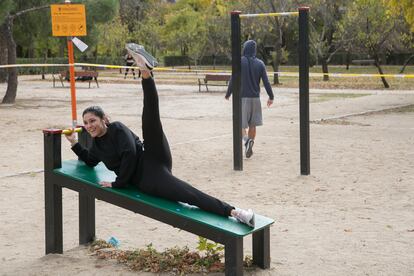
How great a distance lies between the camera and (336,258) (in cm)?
519

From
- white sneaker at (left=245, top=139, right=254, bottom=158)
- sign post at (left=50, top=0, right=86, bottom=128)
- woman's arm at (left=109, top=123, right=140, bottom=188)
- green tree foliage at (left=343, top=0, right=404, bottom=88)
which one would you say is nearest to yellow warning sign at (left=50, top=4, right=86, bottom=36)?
sign post at (left=50, top=0, right=86, bottom=128)

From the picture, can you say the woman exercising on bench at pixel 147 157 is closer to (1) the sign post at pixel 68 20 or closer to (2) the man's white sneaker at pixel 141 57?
(2) the man's white sneaker at pixel 141 57

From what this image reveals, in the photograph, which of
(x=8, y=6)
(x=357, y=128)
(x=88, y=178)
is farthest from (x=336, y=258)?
(x=8, y=6)

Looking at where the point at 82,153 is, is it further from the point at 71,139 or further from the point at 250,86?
the point at 250,86

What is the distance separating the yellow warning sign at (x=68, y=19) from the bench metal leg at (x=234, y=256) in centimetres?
890

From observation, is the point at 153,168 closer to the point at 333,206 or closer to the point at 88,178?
the point at 88,178

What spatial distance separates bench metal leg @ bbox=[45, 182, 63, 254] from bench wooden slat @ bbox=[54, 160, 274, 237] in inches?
6.5

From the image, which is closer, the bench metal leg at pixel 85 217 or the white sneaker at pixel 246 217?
the white sneaker at pixel 246 217

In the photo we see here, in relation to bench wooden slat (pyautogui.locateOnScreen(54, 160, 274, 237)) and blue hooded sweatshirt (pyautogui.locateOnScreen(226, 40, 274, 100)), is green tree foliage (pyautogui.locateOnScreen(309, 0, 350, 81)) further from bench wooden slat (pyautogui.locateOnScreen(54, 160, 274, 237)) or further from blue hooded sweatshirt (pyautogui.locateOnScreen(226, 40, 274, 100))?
bench wooden slat (pyautogui.locateOnScreen(54, 160, 274, 237))

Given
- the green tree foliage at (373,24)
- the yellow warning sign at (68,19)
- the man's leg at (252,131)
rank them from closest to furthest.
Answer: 1. the man's leg at (252,131)
2. the yellow warning sign at (68,19)
3. the green tree foliage at (373,24)

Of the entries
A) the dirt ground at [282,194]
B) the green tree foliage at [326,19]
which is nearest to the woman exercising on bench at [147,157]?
the dirt ground at [282,194]

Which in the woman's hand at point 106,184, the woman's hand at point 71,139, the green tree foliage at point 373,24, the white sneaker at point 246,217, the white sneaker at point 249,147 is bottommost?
the white sneaker at point 249,147

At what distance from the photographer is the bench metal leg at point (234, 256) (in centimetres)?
444

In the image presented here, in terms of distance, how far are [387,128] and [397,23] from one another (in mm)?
15244
